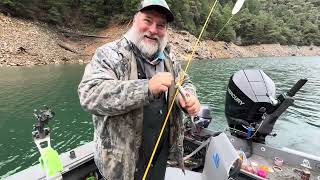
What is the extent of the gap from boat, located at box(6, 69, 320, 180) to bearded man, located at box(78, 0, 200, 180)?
4.08ft

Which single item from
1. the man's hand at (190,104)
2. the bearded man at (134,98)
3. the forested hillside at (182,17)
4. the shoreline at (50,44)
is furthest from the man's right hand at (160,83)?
the shoreline at (50,44)

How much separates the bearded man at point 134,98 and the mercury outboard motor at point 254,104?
10.8ft

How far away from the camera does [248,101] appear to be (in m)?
5.63

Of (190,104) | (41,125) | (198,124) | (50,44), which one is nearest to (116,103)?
(190,104)

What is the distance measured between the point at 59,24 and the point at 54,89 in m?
30.0

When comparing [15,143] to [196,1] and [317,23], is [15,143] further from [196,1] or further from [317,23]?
[317,23]

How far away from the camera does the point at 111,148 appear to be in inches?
91.0

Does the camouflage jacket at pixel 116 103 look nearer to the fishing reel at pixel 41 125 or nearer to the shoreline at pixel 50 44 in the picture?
the fishing reel at pixel 41 125

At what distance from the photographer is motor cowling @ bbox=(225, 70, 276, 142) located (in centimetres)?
553

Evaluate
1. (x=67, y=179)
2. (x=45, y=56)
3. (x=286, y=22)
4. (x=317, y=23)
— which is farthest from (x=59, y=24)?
(x=317, y=23)

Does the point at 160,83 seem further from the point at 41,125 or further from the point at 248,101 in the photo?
the point at 248,101

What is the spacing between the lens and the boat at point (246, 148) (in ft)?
13.5

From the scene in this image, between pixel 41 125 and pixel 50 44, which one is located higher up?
pixel 41 125

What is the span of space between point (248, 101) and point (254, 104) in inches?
5.5
